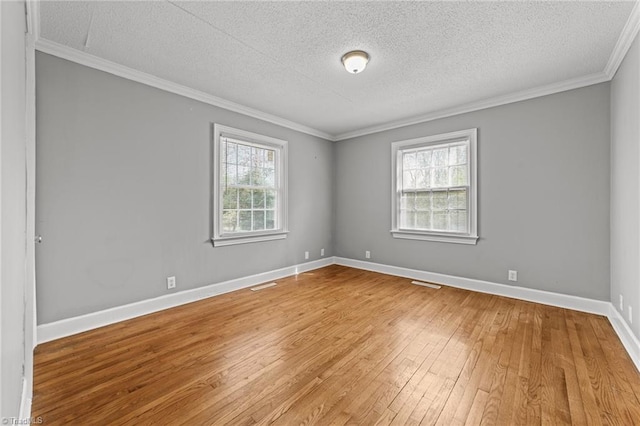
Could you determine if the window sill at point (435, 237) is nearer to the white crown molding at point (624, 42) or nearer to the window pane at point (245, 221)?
the white crown molding at point (624, 42)

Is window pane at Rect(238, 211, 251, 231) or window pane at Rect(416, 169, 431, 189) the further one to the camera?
window pane at Rect(416, 169, 431, 189)

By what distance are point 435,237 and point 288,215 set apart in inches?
91.9

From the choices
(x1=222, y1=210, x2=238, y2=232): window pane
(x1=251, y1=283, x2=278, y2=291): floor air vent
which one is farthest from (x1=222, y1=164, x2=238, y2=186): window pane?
(x1=251, y1=283, x2=278, y2=291): floor air vent

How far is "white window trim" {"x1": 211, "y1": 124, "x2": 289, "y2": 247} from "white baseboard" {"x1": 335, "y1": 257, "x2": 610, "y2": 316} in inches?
71.6

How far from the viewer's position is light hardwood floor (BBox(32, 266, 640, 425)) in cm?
159

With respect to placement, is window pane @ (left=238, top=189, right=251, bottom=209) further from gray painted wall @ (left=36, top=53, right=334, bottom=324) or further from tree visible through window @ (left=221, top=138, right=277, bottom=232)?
gray painted wall @ (left=36, top=53, right=334, bottom=324)

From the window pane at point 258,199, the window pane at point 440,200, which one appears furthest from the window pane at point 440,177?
the window pane at point 258,199

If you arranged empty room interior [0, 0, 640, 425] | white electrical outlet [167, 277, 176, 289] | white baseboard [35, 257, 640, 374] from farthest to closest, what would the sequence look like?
white electrical outlet [167, 277, 176, 289], white baseboard [35, 257, 640, 374], empty room interior [0, 0, 640, 425]

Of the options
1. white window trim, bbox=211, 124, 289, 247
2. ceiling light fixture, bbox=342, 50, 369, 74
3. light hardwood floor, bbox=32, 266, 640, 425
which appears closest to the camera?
light hardwood floor, bbox=32, 266, 640, 425

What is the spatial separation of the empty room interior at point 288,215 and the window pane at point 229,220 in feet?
0.10

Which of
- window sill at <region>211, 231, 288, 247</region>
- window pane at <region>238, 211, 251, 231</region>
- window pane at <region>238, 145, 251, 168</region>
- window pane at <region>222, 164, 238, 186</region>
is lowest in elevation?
window sill at <region>211, 231, 288, 247</region>

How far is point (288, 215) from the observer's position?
4.71 metres

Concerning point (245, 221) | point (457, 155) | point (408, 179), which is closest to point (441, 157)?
point (457, 155)

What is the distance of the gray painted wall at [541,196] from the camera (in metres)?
3.09
